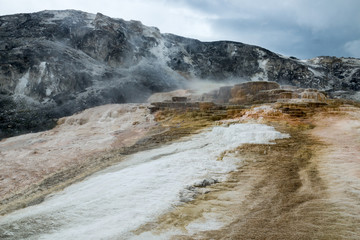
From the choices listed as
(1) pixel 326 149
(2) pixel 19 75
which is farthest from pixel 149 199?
(2) pixel 19 75

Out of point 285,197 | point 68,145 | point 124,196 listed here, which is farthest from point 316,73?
point 124,196

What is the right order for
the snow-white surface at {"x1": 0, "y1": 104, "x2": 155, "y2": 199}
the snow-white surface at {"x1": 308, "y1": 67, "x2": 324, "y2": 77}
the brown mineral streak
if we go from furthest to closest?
the snow-white surface at {"x1": 308, "y1": 67, "x2": 324, "y2": 77} < the snow-white surface at {"x1": 0, "y1": 104, "x2": 155, "y2": 199} < the brown mineral streak

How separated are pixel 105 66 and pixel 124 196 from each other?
28.0m

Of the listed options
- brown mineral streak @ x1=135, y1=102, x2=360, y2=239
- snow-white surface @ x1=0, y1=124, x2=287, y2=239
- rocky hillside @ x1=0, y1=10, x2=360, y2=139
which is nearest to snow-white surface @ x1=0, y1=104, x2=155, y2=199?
snow-white surface @ x1=0, y1=124, x2=287, y2=239

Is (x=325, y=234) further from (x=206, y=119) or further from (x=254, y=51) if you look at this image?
(x=254, y=51)

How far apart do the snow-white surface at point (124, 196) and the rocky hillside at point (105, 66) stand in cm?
1511

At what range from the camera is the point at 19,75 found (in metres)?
25.5

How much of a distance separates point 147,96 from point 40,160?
1815cm

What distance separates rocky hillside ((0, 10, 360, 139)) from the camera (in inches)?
936

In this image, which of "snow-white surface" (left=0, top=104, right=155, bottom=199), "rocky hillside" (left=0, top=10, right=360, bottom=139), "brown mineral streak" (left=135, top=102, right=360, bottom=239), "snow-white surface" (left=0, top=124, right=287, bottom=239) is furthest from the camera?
"rocky hillside" (left=0, top=10, right=360, bottom=139)

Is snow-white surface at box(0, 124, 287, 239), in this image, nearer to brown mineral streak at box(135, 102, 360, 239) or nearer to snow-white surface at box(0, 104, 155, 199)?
brown mineral streak at box(135, 102, 360, 239)

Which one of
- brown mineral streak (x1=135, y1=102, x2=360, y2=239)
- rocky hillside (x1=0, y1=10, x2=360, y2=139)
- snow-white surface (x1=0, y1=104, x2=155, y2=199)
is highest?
rocky hillside (x1=0, y1=10, x2=360, y2=139)

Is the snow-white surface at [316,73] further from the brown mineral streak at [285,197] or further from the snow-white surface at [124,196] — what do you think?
the snow-white surface at [124,196]

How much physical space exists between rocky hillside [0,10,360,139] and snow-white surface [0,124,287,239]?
15.1 meters
